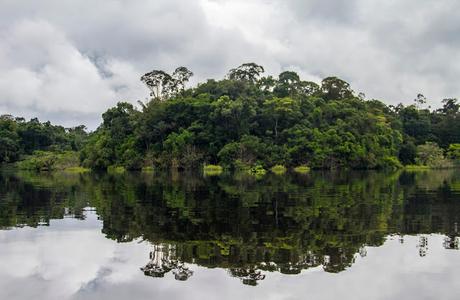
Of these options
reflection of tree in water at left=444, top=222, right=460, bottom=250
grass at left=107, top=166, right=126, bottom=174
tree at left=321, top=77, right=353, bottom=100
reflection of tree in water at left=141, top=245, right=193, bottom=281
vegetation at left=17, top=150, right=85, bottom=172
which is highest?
tree at left=321, top=77, right=353, bottom=100

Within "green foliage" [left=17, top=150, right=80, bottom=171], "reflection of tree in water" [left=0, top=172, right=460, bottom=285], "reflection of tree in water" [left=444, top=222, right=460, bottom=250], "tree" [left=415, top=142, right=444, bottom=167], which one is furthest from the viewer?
"tree" [left=415, top=142, right=444, bottom=167]

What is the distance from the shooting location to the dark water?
305 inches

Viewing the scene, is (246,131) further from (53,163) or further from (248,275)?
(248,275)

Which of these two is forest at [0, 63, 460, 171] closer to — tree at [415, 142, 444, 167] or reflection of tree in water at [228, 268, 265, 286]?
tree at [415, 142, 444, 167]

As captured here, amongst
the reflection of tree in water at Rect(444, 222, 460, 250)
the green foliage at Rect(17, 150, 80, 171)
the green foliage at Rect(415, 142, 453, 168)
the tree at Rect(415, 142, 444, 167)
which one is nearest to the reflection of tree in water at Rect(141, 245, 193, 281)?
the reflection of tree in water at Rect(444, 222, 460, 250)

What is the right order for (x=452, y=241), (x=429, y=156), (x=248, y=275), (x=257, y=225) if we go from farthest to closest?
(x=429, y=156) → (x=257, y=225) → (x=452, y=241) → (x=248, y=275)

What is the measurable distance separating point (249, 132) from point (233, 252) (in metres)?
60.0

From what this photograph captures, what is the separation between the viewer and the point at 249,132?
6981 centimetres

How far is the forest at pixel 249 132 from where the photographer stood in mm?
67000

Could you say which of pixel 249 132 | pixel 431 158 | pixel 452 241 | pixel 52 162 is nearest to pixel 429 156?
pixel 431 158

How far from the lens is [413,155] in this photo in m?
81.8

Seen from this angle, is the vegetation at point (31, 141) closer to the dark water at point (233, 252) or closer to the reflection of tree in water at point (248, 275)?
the dark water at point (233, 252)

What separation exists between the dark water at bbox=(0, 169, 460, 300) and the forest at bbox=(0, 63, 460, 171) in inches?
1787

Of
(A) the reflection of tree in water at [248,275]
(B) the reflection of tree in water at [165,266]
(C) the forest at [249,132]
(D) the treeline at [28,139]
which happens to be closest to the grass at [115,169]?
(C) the forest at [249,132]
